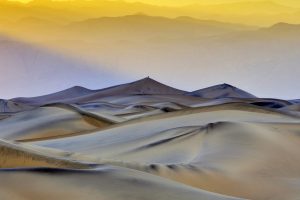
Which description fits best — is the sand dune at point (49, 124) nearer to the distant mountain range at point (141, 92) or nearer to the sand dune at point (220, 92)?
the distant mountain range at point (141, 92)

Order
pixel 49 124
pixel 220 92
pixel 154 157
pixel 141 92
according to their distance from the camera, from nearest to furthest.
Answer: pixel 154 157 < pixel 49 124 < pixel 141 92 < pixel 220 92

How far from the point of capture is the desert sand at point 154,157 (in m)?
1.82

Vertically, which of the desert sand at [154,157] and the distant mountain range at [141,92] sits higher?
the distant mountain range at [141,92]

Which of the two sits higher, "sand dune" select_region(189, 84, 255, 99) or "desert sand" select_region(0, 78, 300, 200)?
"sand dune" select_region(189, 84, 255, 99)

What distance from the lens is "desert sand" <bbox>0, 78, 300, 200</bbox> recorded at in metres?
1.82

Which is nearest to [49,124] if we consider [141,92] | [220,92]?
[141,92]

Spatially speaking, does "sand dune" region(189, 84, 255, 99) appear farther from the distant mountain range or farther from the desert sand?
the desert sand

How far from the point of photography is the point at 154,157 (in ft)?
9.96

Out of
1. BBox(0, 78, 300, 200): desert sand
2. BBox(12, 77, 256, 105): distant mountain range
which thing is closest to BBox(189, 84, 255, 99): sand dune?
BBox(12, 77, 256, 105): distant mountain range

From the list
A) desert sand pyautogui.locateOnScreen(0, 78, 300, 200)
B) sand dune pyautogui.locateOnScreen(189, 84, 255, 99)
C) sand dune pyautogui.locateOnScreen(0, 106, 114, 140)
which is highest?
sand dune pyautogui.locateOnScreen(189, 84, 255, 99)

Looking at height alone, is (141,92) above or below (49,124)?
above

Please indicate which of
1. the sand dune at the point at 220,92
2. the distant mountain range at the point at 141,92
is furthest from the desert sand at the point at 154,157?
the sand dune at the point at 220,92

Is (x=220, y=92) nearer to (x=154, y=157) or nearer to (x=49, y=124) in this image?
(x=49, y=124)

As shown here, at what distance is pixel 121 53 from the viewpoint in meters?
43.5
